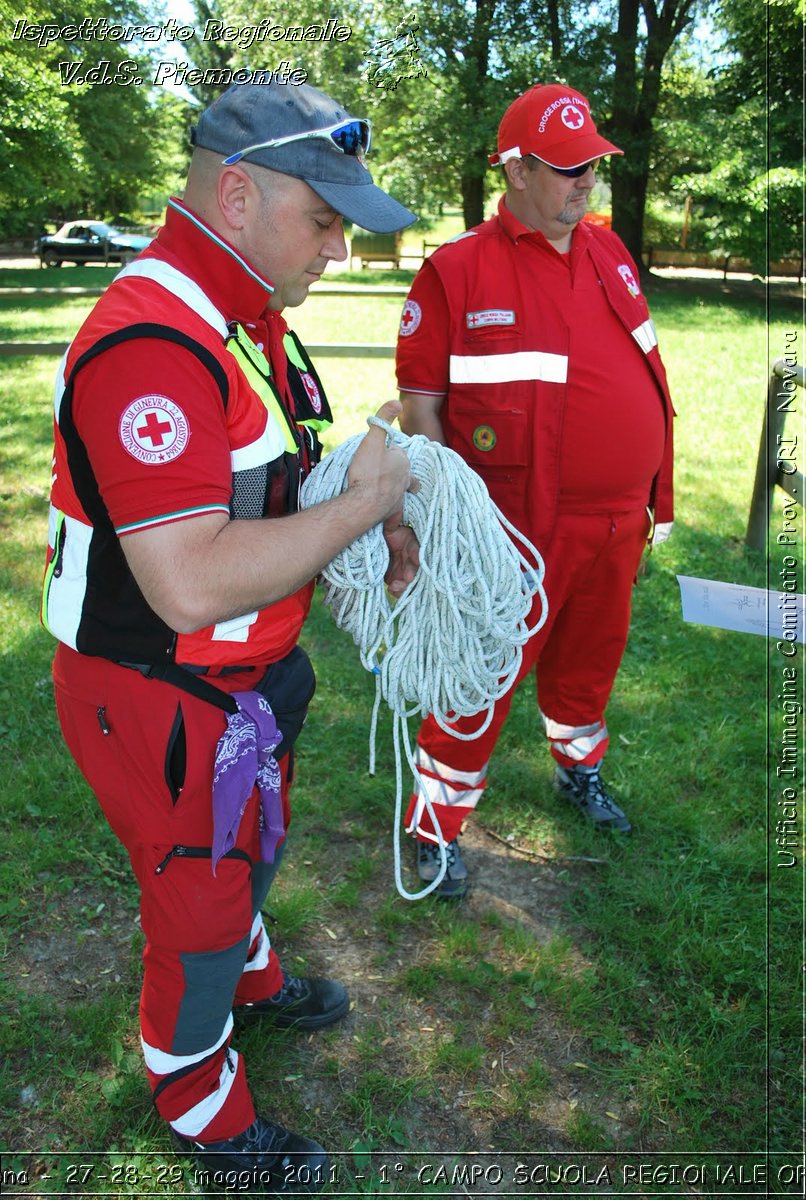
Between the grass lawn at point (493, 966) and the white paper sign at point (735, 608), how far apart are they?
129cm

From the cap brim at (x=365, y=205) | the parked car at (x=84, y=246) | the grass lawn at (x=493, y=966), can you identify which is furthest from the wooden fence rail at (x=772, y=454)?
the parked car at (x=84, y=246)

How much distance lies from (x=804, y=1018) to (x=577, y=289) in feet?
7.87

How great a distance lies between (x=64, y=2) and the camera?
27.4 feet

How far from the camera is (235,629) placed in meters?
1.89

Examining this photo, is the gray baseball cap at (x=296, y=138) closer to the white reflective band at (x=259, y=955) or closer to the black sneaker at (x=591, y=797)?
the white reflective band at (x=259, y=955)

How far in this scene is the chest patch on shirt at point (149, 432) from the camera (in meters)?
1.55

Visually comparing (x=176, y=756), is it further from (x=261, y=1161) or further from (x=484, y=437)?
(x=484, y=437)

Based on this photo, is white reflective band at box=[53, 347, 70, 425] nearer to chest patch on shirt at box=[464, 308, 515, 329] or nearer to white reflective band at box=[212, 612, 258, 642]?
white reflective band at box=[212, 612, 258, 642]

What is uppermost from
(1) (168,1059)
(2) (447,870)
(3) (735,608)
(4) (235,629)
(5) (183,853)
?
(4) (235,629)

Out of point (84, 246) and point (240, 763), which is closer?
point (240, 763)

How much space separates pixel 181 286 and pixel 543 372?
1580 millimetres

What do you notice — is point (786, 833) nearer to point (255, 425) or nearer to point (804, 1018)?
point (804, 1018)

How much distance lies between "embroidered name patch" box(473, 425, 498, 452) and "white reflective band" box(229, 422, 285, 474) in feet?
4.39

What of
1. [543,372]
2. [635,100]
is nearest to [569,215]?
[543,372]
